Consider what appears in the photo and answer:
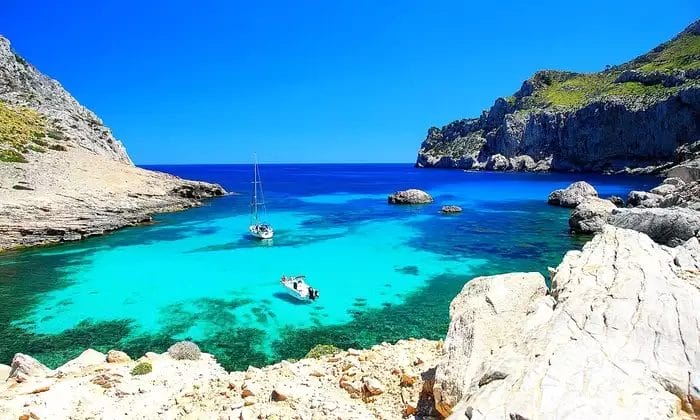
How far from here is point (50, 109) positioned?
85.2 m

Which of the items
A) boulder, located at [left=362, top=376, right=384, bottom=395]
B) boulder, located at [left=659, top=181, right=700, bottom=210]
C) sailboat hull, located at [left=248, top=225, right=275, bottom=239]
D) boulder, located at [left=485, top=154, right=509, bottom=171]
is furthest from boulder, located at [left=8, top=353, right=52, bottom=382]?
boulder, located at [left=485, top=154, right=509, bottom=171]

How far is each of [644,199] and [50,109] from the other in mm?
109352

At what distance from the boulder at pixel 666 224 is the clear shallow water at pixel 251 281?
23.2 ft

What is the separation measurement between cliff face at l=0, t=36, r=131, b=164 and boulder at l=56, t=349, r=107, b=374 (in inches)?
2482

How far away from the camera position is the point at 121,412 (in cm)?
1145

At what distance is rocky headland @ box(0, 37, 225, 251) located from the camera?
4472 cm

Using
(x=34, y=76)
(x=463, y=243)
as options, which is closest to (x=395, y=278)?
(x=463, y=243)

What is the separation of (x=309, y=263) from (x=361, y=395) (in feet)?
88.1

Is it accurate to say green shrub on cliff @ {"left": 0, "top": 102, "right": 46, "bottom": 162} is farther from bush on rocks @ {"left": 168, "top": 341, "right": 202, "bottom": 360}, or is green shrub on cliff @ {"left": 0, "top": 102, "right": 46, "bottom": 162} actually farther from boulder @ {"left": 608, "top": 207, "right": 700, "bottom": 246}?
boulder @ {"left": 608, "top": 207, "right": 700, "bottom": 246}

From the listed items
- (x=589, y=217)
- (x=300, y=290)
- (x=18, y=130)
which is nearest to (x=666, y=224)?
(x=589, y=217)

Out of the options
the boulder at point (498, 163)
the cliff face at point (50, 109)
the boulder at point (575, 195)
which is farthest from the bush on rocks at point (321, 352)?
the boulder at point (498, 163)

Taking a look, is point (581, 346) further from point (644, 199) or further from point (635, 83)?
point (635, 83)

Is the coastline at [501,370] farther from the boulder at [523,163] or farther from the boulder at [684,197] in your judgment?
the boulder at [523,163]

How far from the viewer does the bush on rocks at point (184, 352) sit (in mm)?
16931
